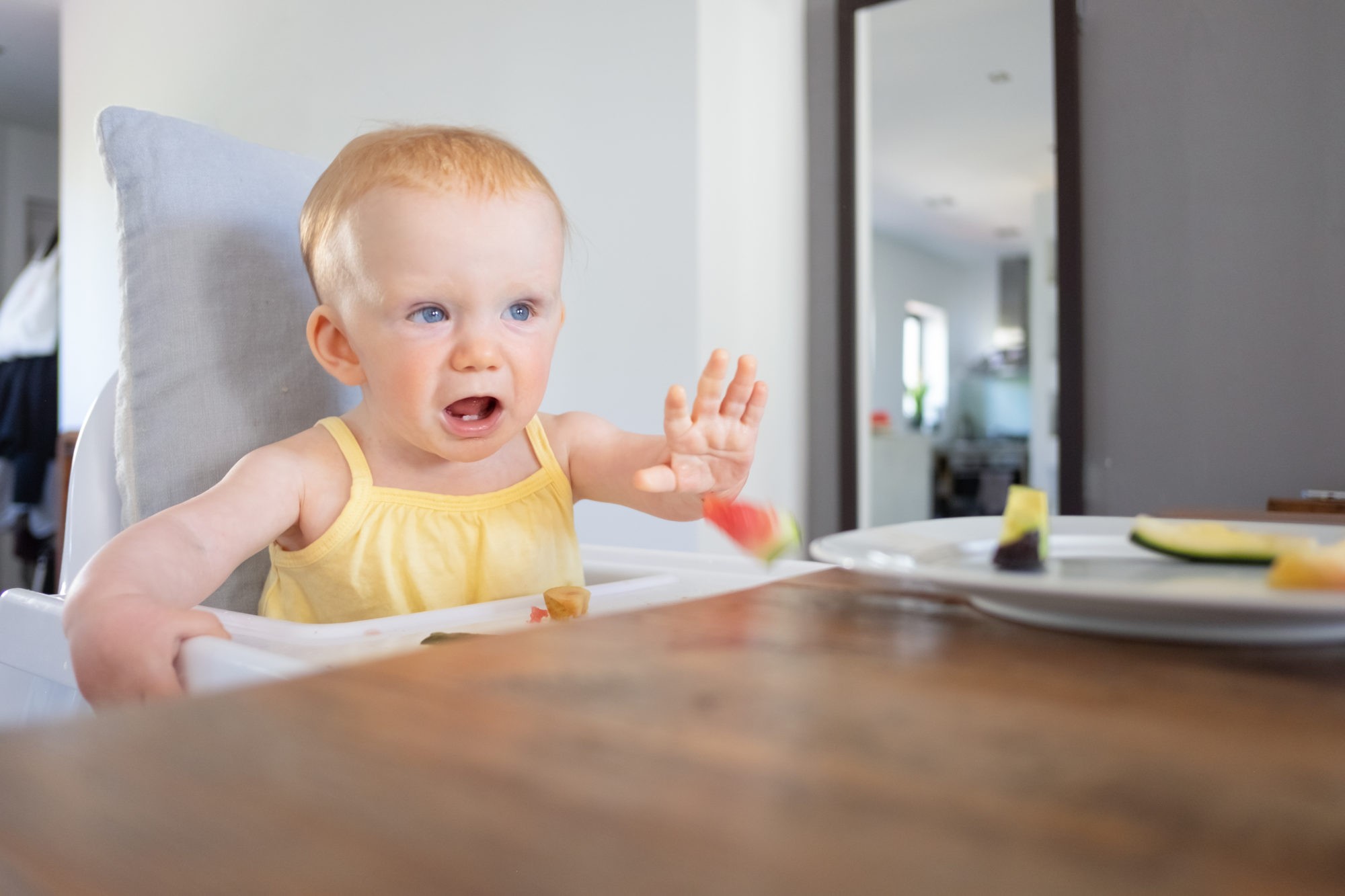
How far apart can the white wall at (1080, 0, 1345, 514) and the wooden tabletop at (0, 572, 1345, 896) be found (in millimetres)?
1679

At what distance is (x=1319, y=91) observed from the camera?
5.29 feet

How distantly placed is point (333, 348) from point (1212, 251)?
60.9 inches

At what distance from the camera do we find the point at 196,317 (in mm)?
924

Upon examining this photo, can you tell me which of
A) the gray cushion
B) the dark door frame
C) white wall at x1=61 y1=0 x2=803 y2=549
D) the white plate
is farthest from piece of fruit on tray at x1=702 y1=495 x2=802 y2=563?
the dark door frame

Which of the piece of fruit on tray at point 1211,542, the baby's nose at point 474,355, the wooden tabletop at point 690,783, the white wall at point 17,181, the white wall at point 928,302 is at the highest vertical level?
the white wall at point 17,181

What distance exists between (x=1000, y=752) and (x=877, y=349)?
78.8 inches

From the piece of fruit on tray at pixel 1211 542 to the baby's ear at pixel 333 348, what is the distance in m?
0.70

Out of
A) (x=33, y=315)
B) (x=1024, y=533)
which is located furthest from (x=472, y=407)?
(x=33, y=315)

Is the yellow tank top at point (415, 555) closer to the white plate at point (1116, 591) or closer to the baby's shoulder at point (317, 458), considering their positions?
the baby's shoulder at point (317, 458)

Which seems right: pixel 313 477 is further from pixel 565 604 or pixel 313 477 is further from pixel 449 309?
pixel 565 604

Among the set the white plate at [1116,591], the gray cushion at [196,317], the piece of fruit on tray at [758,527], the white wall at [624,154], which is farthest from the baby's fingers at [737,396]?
the white wall at [624,154]

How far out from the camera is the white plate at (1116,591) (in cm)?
26

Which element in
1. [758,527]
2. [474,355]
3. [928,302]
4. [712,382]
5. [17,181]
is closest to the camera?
[758,527]

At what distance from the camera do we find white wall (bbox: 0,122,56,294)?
503 centimetres
